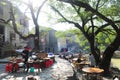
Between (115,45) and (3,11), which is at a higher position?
(3,11)

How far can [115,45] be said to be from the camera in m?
20.0

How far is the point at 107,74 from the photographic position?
21609mm

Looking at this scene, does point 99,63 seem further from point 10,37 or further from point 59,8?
point 10,37

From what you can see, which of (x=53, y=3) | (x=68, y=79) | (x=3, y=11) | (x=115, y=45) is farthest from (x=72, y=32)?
(x=68, y=79)

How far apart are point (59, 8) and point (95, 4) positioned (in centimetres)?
464

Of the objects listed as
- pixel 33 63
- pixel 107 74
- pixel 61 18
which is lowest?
pixel 107 74

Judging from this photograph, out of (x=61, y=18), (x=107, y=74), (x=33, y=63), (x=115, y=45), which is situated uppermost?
(x=61, y=18)

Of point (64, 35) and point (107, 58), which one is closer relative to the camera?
point (107, 58)

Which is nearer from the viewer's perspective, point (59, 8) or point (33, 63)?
point (33, 63)

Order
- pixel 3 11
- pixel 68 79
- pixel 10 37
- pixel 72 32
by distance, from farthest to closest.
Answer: pixel 10 37
pixel 3 11
pixel 72 32
pixel 68 79

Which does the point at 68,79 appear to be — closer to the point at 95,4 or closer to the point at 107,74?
the point at 107,74

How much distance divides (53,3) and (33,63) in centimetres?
911

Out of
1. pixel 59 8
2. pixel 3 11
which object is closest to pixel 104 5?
pixel 59 8

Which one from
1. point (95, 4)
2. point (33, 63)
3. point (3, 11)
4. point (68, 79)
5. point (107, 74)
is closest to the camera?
point (68, 79)
